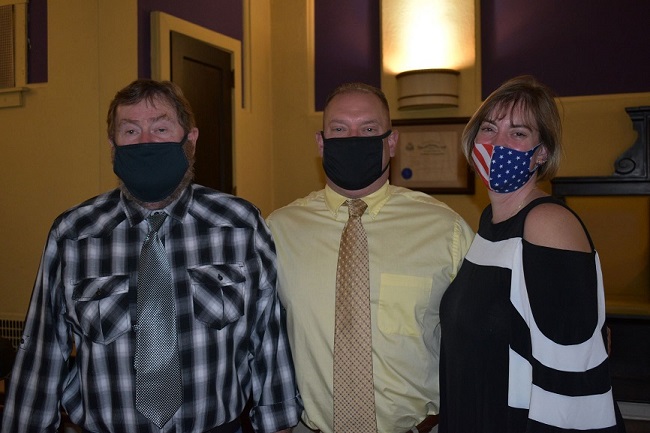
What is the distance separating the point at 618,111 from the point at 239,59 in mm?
2706

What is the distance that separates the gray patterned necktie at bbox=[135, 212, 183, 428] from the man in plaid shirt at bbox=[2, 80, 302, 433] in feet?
0.12

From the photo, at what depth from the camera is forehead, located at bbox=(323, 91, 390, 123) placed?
193 centimetres

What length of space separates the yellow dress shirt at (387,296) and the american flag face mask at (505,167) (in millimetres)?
254

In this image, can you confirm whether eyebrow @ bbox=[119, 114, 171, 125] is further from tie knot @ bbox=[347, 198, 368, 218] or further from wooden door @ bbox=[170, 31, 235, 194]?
wooden door @ bbox=[170, 31, 235, 194]

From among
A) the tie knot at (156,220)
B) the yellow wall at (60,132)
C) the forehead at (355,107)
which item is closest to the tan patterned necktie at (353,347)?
the forehead at (355,107)

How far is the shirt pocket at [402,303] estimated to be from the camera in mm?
1811

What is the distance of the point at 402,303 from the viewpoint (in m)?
1.82

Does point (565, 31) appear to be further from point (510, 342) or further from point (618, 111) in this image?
point (510, 342)

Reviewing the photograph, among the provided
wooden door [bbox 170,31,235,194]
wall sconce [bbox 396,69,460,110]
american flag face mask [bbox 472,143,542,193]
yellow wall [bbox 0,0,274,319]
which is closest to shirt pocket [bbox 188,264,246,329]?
american flag face mask [bbox 472,143,542,193]

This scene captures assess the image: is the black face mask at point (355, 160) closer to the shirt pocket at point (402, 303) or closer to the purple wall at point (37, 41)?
the shirt pocket at point (402, 303)

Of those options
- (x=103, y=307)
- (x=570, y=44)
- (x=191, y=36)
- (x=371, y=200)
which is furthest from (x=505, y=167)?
(x=570, y=44)

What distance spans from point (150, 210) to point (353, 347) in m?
0.66

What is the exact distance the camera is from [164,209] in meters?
1.74

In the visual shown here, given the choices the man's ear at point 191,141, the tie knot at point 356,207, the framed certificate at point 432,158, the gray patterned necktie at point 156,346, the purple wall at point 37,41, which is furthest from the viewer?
the framed certificate at point 432,158
